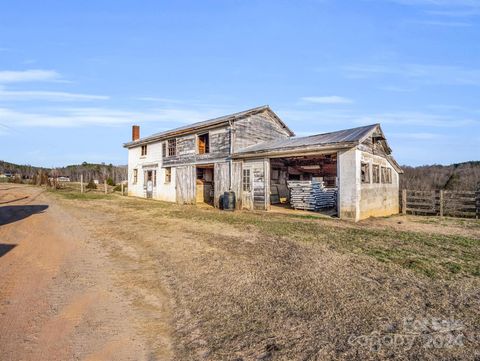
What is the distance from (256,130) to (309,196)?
20.9 ft

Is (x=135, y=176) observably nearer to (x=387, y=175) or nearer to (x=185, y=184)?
(x=185, y=184)

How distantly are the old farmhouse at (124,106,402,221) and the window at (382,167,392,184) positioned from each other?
13 millimetres

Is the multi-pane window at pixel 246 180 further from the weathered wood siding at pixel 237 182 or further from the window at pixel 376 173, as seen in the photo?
the window at pixel 376 173

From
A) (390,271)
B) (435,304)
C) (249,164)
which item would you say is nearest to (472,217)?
(249,164)

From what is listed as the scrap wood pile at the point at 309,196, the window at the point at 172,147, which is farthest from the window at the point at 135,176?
the scrap wood pile at the point at 309,196

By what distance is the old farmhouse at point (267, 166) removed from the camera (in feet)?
45.5

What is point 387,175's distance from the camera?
17906mm

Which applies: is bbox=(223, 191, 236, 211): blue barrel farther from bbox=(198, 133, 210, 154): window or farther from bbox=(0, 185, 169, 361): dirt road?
bbox=(0, 185, 169, 361): dirt road

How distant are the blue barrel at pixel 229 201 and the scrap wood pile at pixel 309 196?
374 cm

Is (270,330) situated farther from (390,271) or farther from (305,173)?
(305,173)

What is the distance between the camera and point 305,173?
2347 cm

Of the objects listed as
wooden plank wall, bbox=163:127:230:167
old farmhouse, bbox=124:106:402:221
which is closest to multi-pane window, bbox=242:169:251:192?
old farmhouse, bbox=124:106:402:221

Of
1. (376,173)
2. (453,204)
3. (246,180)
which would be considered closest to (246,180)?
(246,180)

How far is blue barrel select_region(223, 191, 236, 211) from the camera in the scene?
56.8 ft
